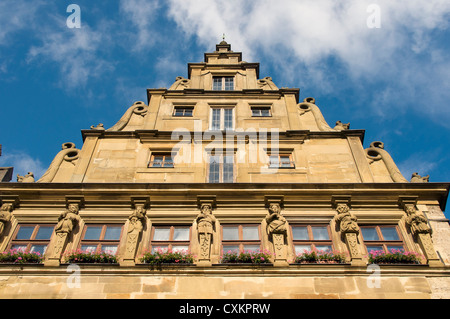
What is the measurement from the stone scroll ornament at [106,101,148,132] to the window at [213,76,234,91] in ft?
11.8

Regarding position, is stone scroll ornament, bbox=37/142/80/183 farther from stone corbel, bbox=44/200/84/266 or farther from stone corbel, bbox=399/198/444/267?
stone corbel, bbox=399/198/444/267

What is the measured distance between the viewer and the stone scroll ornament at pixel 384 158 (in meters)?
15.2

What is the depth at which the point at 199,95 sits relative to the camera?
19.7 metres

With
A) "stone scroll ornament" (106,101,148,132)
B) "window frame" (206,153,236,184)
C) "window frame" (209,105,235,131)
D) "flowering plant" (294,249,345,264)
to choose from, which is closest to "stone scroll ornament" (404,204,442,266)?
"flowering plant" (294,249,345,264)

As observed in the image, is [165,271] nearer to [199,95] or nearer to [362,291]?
[362,291]

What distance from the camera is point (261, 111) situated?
1905 centimetres

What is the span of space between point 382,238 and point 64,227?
8.95 metres

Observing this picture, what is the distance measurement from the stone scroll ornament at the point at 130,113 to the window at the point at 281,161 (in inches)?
225

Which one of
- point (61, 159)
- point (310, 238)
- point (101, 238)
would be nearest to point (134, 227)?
point (101, 238)

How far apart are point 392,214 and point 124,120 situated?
1026 centimetres

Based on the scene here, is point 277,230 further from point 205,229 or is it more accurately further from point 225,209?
point 205,229

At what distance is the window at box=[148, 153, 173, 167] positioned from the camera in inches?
637

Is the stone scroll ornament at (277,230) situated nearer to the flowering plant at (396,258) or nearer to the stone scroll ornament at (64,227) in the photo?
the flowering plant at (396,258)
